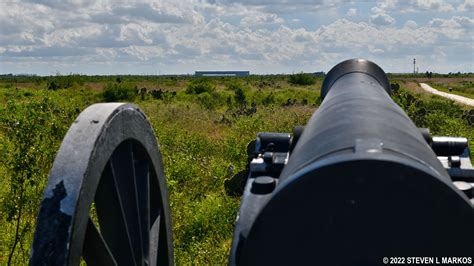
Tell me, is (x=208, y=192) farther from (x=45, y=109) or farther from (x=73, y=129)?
(x=73, y=129)

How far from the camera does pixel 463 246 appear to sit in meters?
1.88

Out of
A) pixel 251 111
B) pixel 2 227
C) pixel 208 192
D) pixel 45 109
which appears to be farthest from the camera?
pixel 251 111

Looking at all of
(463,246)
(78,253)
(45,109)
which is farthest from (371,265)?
(45,109)

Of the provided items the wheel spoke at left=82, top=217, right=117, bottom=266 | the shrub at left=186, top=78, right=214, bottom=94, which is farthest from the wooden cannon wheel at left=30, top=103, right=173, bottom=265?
the shrub at left=186, top=78, right=214, bottom=94

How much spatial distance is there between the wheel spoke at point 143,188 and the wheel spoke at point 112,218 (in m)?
0.19

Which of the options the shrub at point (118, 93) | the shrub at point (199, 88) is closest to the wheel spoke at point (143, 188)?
the shrub at point (118, 93)

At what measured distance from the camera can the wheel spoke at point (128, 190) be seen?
112 inches

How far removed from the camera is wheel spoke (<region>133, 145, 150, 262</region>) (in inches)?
119

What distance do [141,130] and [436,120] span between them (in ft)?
42.4

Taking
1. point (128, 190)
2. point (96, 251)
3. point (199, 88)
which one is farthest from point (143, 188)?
point (199, 88)

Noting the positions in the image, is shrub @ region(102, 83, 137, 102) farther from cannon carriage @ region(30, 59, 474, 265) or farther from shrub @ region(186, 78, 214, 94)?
cannon carriage @ region(30, 59, 474, 265)

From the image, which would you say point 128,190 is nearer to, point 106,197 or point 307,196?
point 106,197

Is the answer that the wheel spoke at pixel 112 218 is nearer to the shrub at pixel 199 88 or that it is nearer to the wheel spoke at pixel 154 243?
the wheel spoke at pixel 154 243

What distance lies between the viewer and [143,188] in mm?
3037
